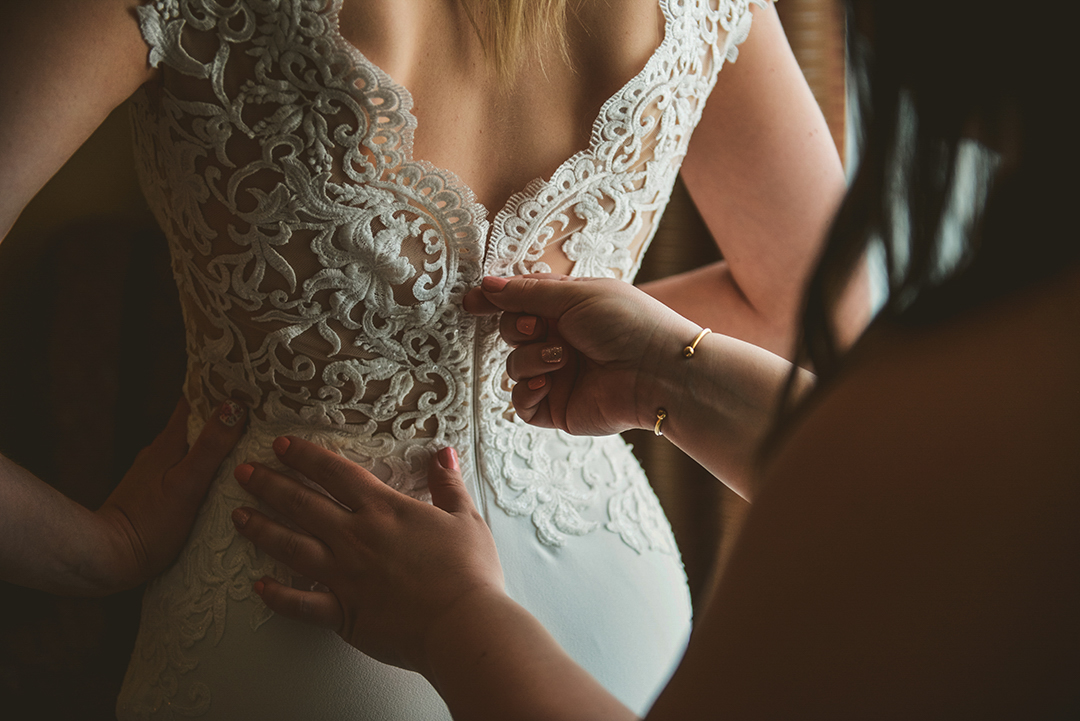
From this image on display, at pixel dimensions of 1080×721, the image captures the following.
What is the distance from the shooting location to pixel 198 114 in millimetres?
634

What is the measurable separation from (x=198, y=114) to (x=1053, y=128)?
0.61 metres

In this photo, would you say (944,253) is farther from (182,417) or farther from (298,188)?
(182,417)

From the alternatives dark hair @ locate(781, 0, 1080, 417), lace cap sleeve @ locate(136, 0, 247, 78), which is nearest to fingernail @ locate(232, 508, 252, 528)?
lace cap sleeve @ locate(136, 0, 247, 78)

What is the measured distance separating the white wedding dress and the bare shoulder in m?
0.42

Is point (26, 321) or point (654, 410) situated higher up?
point (654, 410)

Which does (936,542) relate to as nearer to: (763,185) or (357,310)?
(357,310)

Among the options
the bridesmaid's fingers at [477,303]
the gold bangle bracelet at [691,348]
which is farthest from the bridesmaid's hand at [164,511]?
the gold bangle bracelet at [691,348]

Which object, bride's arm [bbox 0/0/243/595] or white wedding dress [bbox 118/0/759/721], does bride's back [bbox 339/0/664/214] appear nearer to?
white wedding dress [bbox 118/0/759/721]

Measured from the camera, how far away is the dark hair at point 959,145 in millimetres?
384

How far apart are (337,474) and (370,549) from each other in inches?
3.3

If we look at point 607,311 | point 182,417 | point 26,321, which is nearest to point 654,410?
point 607,311

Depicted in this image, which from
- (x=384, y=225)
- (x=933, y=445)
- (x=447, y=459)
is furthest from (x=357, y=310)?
(x=933, y=445)

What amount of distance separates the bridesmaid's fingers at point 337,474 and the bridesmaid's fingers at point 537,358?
191 millimetres

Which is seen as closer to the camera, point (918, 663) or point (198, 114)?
point (918, 663)
